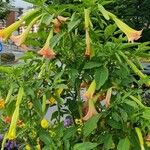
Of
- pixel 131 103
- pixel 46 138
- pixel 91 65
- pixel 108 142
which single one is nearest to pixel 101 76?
pixel 91 65

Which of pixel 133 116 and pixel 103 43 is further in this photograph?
pixel 103 43

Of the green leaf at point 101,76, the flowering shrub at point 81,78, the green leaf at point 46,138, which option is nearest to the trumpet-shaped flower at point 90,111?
the flowering shrub at point 81,78

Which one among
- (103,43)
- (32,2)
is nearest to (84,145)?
(103,43)

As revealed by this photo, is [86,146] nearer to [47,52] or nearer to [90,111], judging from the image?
[90,111]

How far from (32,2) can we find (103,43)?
1.40 ft

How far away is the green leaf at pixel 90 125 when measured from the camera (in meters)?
2.49

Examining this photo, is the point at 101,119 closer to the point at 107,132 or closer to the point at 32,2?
the point at 107,132

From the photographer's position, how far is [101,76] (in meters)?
2.45

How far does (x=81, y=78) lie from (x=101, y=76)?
0.66 ft

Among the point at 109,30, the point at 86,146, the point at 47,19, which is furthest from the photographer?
the point at 109,30

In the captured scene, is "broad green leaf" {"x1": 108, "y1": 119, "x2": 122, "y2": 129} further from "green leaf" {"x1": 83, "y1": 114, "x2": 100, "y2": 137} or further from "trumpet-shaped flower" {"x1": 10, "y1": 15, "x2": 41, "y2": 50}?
"trumpet-shaped flower" {"x1": 10, "y1": 15, "x2": 41, "y2": 50}

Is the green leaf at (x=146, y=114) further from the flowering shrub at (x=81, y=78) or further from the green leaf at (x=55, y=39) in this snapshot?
the green leaf at (x=55, y=39)

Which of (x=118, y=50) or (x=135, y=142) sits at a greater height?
(x=118, y=50)

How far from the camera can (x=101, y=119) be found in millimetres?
2586
